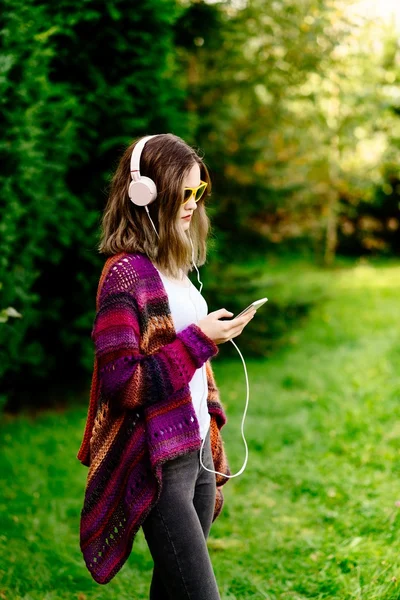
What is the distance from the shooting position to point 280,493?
4.30m

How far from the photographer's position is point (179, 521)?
1.99 meters

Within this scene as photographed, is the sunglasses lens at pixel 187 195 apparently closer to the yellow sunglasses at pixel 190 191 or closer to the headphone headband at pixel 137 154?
the yellow sunglasses at pixel 190 191

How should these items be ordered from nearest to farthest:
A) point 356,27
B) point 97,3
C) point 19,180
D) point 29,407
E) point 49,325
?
1. point 19,180
2. point 97,3
3. point 49,325
4. point 29,407
5. point 356,27

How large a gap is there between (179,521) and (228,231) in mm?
6046

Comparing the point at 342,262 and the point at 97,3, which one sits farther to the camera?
the point at 342,262

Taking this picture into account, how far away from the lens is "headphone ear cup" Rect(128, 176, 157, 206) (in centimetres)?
204

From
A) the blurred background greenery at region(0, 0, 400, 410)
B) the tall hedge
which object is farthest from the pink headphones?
the tall hedge

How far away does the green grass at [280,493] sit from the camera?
3.22 metres

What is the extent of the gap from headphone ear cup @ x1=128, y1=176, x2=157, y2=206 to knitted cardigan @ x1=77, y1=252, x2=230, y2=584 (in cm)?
17

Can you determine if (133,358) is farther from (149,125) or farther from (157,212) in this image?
(149,125)

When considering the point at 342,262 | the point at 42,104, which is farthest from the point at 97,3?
the point at 342,262

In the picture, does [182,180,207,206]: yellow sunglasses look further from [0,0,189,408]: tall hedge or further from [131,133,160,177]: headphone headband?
[0,0,189,408]: tall hedge

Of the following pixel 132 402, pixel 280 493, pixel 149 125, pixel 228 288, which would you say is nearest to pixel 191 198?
pixel 132 402

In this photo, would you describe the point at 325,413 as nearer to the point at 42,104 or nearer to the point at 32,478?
the point at 32,478
